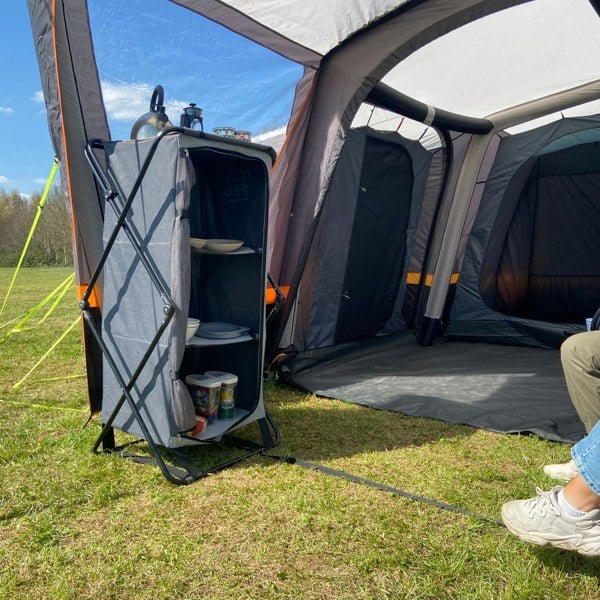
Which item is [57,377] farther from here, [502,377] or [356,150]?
[502,377]

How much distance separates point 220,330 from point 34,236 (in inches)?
805

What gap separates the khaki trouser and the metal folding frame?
1.38 metres

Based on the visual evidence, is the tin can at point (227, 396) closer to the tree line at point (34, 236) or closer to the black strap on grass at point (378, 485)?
the black strap on grass at point (378, 485)

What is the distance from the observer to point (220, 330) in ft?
8.60

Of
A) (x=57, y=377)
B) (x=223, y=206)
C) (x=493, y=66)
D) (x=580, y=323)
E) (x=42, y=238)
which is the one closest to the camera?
(x=223, y=206)

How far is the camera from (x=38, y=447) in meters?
2.62

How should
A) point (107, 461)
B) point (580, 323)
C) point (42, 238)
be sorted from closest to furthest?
point (107, 461) < point (580, 323) < point (42, 238)

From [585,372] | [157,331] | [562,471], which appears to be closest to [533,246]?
[562,471]

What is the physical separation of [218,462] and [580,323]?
388 cm

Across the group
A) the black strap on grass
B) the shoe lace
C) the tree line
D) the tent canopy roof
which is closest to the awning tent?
the tent canopy roof

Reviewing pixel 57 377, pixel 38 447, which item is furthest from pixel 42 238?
pixel 38 447

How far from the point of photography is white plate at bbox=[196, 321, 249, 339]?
2561 millimetres

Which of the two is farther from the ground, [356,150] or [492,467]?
[356,150]

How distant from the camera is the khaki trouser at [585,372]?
2.09 metres
